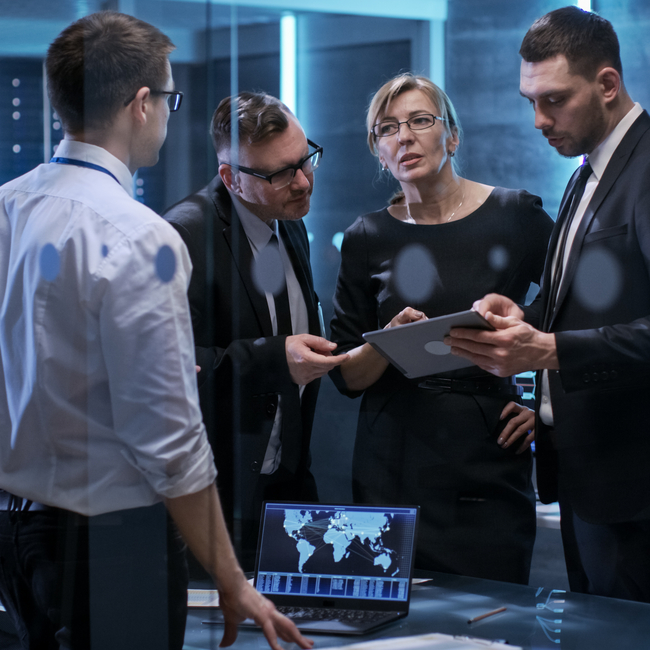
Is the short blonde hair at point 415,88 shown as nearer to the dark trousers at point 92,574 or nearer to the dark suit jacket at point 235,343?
the dark suit jacket at point 235,343

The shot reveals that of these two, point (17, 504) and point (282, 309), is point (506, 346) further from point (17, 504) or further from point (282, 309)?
point (17, 504)

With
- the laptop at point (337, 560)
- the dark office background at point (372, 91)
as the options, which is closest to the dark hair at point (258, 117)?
the dark office background at point (372, 91)

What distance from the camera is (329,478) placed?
2119 millimetres

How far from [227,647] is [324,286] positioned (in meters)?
1.31

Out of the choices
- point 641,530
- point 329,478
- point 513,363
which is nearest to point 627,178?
point 513,363

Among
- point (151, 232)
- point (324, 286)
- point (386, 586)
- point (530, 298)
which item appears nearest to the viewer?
point (151, 232)

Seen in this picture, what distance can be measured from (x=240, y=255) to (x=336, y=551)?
654 millimetres

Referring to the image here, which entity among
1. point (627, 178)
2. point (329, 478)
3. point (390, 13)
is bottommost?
point (329, 478)

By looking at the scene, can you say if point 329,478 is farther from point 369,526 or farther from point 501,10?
point 501,10

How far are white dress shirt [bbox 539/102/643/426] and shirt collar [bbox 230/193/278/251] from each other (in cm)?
69

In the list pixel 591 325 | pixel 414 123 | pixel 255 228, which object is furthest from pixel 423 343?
pixel 414 123

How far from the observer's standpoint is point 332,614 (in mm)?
1368

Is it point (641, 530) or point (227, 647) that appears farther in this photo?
point (641, 530)

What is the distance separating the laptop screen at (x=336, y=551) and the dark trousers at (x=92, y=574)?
0.89 feet
